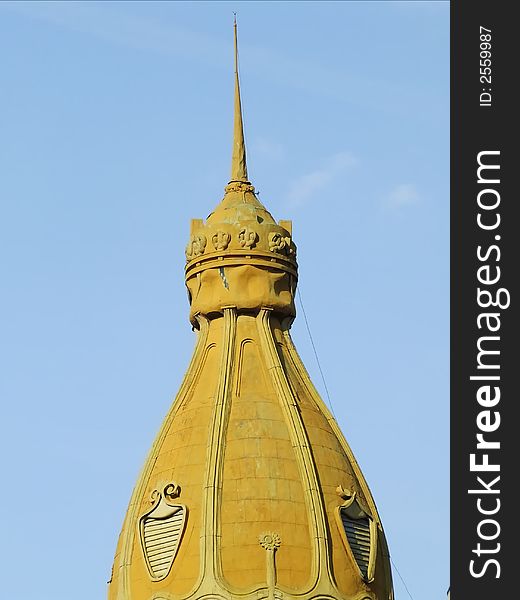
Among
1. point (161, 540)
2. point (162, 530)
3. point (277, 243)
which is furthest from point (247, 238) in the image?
point (161, 540)

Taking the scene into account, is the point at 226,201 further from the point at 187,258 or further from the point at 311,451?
the point at 311,451

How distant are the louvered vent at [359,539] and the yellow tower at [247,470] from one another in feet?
Result: 0.13

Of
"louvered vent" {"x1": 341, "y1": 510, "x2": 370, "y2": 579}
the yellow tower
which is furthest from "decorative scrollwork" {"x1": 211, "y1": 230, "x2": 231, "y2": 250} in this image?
"louvered vent" {"x1": 341, "y1": 510, "x2": 370, "y2": 579}

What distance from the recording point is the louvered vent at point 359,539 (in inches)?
2131

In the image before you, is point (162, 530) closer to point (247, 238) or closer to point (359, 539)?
point (359, 539)

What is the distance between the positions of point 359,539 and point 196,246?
32.8 ft

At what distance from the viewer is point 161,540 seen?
5400 cm

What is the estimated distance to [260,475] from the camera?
178ft

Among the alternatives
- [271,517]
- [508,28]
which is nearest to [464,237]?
[508,28]

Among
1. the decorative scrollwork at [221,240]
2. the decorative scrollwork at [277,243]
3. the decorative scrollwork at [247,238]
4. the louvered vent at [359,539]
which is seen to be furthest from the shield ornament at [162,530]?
the decorative scrollwork at [277,243]

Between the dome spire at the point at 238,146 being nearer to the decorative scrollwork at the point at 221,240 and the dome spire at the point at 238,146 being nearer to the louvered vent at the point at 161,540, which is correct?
the decorative scrollwork at the point at 221,240

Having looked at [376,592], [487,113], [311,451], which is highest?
[487,113]

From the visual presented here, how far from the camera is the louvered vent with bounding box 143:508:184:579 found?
5353 centimetres

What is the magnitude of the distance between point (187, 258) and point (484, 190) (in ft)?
53.5
